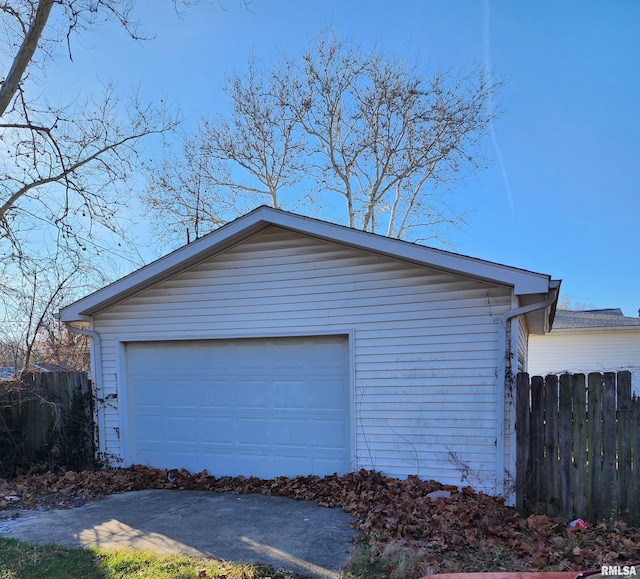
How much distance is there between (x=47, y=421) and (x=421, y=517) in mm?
6442

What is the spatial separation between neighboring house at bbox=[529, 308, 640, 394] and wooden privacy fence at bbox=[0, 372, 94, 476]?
14.5 m

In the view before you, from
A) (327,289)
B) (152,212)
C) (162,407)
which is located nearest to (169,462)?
(162,407)

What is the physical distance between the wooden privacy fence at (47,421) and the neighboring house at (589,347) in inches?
571

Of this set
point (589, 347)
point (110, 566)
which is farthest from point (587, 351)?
point (110, 566)

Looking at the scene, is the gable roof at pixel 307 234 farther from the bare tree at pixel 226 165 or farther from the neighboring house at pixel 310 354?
the bare tree at pixel 226 165

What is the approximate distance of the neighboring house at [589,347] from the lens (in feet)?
49.4

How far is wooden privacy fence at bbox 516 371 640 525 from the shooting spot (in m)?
4.50

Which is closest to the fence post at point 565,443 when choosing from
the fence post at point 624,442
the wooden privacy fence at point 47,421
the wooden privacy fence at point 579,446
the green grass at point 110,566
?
the wooden privacy fence at point 579,446

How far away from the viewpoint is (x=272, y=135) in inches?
722

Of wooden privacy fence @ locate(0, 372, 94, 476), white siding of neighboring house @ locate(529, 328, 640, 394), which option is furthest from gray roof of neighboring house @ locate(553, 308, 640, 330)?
wooden privacy fence @ locate(0, 372, 94, 476)

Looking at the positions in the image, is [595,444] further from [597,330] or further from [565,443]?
[597,330]

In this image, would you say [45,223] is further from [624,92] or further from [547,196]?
[547,196]

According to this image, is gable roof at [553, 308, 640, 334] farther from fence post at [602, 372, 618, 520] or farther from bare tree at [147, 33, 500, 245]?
fence post at [602, 372, 618, 520]

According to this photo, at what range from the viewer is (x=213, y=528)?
4.47 meters
